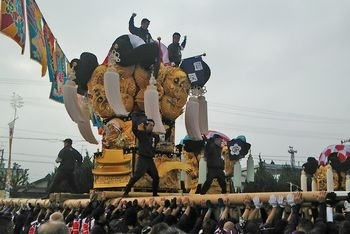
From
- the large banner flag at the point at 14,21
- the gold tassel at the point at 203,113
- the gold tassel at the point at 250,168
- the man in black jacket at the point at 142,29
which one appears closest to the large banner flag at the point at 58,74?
the large banner flag at the point at 14,21

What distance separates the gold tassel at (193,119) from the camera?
1274 centimetres

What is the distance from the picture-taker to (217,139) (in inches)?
405

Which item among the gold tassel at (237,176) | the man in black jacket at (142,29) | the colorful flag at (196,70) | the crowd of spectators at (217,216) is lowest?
the crowd of spectators at (217,216)

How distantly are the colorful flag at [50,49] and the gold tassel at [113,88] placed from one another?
14.9 feet

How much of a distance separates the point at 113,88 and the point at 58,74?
5.41 metres

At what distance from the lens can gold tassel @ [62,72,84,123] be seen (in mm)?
12391

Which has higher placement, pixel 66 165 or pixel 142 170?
pixel 66 165

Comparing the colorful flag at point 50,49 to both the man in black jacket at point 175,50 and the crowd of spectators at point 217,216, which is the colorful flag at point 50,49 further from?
the crowd of spectators at point 217,216

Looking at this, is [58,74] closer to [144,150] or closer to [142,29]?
[142,29]

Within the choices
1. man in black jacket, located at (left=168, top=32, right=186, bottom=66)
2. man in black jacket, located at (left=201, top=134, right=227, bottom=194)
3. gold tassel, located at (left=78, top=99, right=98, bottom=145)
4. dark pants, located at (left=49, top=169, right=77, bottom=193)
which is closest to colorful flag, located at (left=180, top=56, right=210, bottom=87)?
man in black jacket, located at (left=168, top=32, right=186, bottom=66)

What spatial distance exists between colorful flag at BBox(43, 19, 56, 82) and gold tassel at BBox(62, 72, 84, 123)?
3573 mm

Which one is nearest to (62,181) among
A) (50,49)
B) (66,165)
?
(66,165)

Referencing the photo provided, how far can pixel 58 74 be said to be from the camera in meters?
16.8

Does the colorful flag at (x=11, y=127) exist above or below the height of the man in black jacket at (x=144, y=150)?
above
